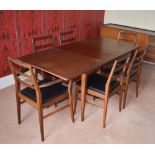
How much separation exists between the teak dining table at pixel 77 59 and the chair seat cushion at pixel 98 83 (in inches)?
5.5

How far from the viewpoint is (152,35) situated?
369 cm

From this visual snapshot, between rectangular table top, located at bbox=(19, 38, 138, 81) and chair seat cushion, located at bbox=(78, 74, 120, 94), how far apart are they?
0.24 meters

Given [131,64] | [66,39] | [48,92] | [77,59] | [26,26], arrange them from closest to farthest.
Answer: [48,92], [77,59], [131,64], [26,26], [66,39]

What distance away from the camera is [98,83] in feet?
7.18

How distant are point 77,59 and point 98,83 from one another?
14.2 inches

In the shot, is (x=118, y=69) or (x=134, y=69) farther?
(x=134, y=69)

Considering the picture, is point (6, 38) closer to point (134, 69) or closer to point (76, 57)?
point (76, 57)

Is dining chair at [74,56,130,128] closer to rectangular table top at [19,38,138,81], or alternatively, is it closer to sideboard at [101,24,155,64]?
rectangular table top at [19,38,138,81]

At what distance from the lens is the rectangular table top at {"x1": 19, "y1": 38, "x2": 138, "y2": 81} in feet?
6.15

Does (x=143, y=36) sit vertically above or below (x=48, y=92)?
above

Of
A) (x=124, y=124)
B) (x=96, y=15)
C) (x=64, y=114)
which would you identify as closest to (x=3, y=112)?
(x=64, y=114)

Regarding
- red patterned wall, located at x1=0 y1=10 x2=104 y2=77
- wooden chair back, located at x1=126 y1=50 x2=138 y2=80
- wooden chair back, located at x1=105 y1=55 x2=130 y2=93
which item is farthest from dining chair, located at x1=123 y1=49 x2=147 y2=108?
red patterned wall, located at x1=0 y1=10 x2=104 y2=77

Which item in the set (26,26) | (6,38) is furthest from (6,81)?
(26,26)
